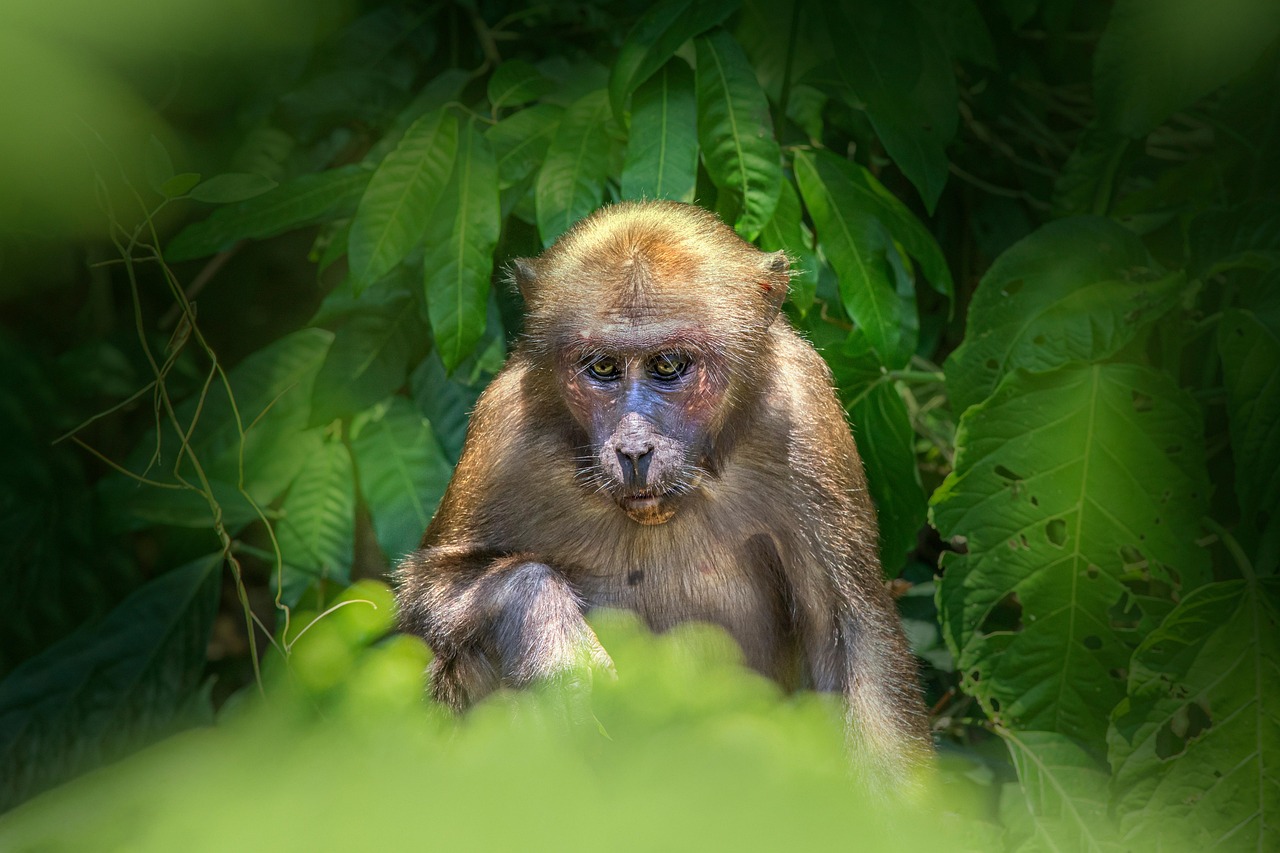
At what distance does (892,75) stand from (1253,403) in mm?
1429

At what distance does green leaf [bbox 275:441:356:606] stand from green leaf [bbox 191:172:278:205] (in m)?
1.49

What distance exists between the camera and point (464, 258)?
12.3 feet

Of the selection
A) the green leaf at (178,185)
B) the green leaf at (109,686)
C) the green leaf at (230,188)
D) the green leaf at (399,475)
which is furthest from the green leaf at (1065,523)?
the green leaf at (109,686)

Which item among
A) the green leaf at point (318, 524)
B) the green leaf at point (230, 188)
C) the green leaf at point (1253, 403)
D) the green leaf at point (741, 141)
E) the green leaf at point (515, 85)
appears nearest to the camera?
the green leaf at point (230, 188)

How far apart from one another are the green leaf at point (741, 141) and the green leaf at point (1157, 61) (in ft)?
3.72

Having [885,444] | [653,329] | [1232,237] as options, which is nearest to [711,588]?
[653,329]

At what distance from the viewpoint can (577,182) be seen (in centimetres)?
380

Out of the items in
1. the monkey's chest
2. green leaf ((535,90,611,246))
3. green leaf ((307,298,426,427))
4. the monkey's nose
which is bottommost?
the monkey's chest

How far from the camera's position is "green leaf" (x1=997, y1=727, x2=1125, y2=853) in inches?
143

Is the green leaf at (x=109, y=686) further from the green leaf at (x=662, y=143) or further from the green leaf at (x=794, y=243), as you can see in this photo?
the green leaf at (x=794, y=243)

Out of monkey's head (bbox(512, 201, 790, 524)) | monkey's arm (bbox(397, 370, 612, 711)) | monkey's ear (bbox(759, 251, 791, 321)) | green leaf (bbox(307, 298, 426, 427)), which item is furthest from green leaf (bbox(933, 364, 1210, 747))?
green leaf (bbox(307, 298, 426, 427))

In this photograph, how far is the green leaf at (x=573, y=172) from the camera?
3773 millimetres

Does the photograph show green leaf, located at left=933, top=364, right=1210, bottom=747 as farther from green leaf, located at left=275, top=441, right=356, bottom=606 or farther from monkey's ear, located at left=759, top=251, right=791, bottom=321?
green leaf, located at left=275, top=441, right=356, bottom=606

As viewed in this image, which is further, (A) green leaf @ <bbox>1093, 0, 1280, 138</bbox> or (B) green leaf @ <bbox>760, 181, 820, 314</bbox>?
(B) green leaf @ <bbox>760, 181, 820, 314</bbox>
